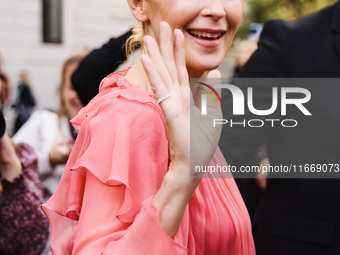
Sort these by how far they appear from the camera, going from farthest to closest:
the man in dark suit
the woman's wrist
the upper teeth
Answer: the man in dark suit → the upper teeth → the woman's wrist

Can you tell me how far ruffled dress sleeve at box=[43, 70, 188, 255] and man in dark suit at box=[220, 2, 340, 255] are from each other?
118 centimetres

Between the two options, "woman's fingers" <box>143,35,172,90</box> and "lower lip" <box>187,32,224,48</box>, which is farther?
"lower lip" <box>187,32,224,48</box>

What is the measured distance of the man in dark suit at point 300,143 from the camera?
8.61 feet

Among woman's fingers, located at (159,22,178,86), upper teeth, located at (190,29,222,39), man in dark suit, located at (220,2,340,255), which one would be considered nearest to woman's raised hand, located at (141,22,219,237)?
woman's fingers, located at (159,22,178,86)

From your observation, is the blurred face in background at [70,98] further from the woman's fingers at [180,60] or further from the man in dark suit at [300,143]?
the woman's fingers at [180,60]

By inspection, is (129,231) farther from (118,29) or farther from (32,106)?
(118,29)

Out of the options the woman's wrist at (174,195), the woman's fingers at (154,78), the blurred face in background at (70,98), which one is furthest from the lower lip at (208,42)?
the blurred face in background at (70,98)

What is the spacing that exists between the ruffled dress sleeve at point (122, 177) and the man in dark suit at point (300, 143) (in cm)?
A: 118

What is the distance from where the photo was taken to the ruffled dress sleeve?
1.43m

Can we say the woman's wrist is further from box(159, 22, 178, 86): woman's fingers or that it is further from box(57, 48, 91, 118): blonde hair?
box(57, 48, 91, 118): blonde hair

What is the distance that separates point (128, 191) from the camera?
4.88ft

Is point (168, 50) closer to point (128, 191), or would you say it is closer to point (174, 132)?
point (174, 132)

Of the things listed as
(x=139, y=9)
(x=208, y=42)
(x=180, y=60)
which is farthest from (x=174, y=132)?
(x=139, y=9)

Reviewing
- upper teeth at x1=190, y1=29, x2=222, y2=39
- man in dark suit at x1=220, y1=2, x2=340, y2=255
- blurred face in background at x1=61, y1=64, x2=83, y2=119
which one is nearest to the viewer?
upper teeth at x1=190, y1=29, x2=222, y2=39
